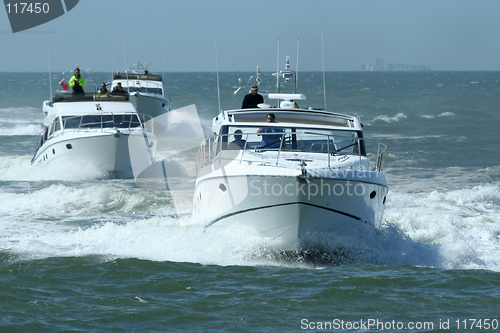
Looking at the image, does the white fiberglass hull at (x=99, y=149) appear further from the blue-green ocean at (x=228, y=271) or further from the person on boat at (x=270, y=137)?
the person on boat at (x=270, y=137)

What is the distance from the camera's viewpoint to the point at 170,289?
6.81 meters

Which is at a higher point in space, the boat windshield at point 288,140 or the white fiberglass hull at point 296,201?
the boat windshield at point 288,140

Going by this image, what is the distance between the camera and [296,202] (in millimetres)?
7219

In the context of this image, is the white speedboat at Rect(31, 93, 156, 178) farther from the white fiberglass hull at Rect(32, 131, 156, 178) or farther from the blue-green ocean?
the blue-green ocean

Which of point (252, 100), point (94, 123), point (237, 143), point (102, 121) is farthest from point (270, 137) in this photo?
point (102, 121)

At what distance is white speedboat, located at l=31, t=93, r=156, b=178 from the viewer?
14562 millimetres

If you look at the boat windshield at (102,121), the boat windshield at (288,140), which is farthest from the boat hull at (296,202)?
the boat windshield at (102,121)

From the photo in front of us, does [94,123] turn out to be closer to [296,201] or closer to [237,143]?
[237,143]

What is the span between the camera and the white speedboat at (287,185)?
284 inches

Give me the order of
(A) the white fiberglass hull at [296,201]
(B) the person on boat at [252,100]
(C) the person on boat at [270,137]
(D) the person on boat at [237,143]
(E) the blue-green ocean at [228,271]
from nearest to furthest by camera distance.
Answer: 1. (E) the blue-green ocean at [228,271]
2. (A) the white fiberglass hull at [296,201]
3. (D) the person on boat at [237,143]
4. (C) the person on boat at [270,137]
5. (B) the person on boat at [252,100]

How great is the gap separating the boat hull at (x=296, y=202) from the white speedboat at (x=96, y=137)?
7616mm

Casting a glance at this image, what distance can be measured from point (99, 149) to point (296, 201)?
29.0 ft

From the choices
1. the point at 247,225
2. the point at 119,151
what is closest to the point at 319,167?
the point at 247,225

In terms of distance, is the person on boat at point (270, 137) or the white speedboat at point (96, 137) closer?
the person on boat at point (270, 137)
